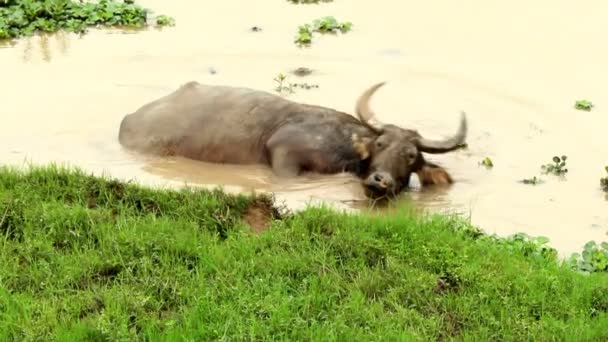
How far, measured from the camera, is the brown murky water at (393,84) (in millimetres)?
6605

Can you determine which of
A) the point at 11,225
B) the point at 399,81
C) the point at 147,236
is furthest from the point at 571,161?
the point at 11,225

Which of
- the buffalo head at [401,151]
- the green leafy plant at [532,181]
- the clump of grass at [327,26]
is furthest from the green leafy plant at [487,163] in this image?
the clump of grass at [327,26]

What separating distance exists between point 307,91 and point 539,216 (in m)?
2.76

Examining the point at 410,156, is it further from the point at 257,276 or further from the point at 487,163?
the point at 257,276

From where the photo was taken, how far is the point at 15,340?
3.97m

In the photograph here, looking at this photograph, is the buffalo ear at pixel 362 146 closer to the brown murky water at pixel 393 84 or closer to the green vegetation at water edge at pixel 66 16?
the brown murky water at pixel 393 84

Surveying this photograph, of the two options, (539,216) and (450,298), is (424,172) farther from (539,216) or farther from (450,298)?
(450,298)

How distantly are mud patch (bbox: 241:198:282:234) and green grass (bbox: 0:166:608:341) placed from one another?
2 cm

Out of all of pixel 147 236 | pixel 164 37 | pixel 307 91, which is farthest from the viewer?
pixel 164 37

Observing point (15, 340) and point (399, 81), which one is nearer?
point (15, 340)

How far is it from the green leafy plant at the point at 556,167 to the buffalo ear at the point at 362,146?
1.32 metres

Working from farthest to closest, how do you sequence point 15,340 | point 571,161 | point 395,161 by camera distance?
1. point 571,161
2. point 395,161
3. point 15,340

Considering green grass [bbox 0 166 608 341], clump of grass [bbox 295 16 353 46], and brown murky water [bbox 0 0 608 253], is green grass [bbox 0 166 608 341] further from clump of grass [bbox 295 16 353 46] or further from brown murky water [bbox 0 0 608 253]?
clump of grass [bbox 295 16 353 46]

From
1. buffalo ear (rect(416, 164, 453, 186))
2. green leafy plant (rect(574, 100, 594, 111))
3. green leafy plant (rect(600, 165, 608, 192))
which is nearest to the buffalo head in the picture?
buffalo ear (rect(416, 164, 453, 186))
